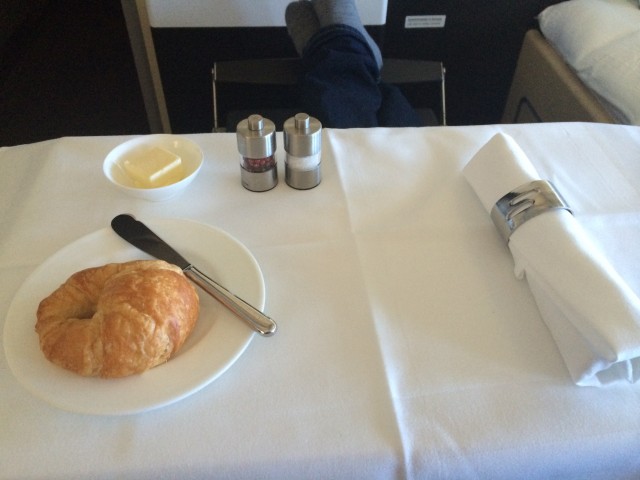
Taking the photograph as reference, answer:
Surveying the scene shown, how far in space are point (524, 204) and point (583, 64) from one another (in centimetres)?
79

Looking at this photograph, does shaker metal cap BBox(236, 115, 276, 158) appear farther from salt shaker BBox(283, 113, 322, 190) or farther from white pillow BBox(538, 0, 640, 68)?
white pillow BBox(538, 0, 640, 68)

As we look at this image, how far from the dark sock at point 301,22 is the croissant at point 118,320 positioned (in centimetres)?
75

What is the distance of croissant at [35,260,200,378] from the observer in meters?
0.43

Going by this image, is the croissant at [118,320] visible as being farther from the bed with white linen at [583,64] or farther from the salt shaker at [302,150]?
the bed with white linen at [583,64]

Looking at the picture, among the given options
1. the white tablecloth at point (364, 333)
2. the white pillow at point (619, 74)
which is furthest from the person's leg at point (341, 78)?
the white pillow at point (619, 74)

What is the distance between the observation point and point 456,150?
0.75 meters

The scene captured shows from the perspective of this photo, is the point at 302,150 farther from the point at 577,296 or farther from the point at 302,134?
the point at 577,296

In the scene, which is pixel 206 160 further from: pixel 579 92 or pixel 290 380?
pixel 579 92

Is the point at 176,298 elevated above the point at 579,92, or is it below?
above

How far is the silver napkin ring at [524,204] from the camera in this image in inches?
22.4

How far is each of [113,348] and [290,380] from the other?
16 cm

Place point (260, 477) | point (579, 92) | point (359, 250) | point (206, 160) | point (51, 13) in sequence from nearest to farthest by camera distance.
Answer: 1. point (260, 477)
2. point (359, 250)
3. point (206, 160)
4. point (579, 92)
5. point (51, 13)

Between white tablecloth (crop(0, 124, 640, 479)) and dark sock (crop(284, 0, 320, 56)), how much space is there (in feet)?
1.38

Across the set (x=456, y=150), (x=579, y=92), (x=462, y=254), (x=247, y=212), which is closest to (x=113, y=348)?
(x=247, y=212)
